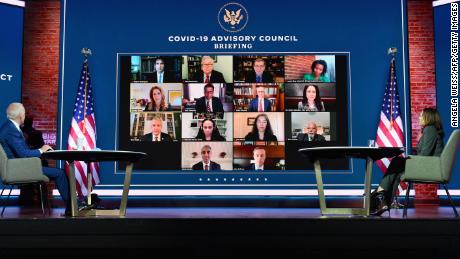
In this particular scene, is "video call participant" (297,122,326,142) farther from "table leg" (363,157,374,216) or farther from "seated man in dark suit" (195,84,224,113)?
"table leg" (363,157,374,216)

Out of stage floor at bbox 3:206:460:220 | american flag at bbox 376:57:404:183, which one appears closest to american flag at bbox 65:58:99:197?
stage floor at bbox 3:206:460:220

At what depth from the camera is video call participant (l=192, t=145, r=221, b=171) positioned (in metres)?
8.34

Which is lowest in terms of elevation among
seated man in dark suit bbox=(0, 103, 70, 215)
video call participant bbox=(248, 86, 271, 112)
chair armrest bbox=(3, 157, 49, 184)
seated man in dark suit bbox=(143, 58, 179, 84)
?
chair armrest bbox=(3, 157, 49, 184)

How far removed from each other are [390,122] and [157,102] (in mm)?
3346

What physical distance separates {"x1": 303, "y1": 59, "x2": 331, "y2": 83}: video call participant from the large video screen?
0.01m

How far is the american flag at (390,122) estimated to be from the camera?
7977 mm

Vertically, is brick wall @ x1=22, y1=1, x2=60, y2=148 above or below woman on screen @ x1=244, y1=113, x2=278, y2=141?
above

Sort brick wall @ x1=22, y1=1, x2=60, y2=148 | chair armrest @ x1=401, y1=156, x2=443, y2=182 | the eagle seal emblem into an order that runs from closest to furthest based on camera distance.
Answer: chair armrest @ x1=401, y1=156, x2=443, y2=182 < the eagle seal emblem < brick wall @ x1=22, y1=1, x2=60, y2=148

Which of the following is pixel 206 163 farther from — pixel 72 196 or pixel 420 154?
pixel 420 154

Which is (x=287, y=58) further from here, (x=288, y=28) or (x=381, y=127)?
(x=381, y=127)

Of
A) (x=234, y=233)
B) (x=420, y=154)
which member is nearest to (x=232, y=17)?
(x=420, y=154)

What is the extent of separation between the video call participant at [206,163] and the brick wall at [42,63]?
3526 millimetres

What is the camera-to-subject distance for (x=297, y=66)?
8.47 meters

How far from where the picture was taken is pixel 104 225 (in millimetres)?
4660
